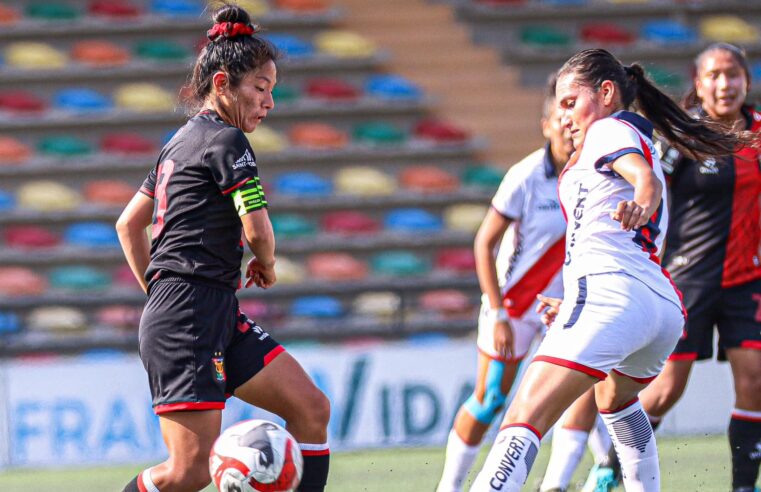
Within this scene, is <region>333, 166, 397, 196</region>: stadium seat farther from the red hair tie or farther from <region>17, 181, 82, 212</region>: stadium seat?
the red hair tie

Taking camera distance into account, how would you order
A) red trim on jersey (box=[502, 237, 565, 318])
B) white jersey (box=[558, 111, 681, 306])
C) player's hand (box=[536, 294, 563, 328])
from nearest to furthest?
white jersey (box=[558, 111, 681, 306])
player's hand (box=[536, 294, 563, 328])
red trim on jersey (box=[502, 237, 565, 318])

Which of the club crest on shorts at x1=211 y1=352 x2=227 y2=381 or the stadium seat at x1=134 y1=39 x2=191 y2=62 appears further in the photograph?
the stadium seat at x1=134 y1=39 x2=191 y2=62

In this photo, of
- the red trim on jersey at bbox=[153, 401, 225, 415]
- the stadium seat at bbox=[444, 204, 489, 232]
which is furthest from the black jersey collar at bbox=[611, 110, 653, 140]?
the stadium seat at bbox=[444, 204, 489, 232]

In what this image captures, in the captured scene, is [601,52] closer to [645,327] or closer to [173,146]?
[645,327]

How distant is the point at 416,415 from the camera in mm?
9977

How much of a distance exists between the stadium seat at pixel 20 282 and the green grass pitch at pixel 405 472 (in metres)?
4.86

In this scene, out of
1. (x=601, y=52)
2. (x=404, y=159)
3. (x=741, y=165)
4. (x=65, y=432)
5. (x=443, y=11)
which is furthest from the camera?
(x=443, y=11)

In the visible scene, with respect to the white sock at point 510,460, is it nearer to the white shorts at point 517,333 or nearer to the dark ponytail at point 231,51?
the dark ponytail at point 231,51

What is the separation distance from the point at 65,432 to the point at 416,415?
2778 mm

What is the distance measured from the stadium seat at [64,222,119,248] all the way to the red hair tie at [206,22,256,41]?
33.5ft

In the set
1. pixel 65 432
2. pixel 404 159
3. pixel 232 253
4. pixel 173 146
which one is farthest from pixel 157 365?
pixel 404 159

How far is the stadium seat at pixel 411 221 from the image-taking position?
14883 mm

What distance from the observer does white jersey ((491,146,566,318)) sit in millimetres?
6078

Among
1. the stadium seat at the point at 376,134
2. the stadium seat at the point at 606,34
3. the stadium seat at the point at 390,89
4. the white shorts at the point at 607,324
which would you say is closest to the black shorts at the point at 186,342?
the white shorts at the point at 607,324
